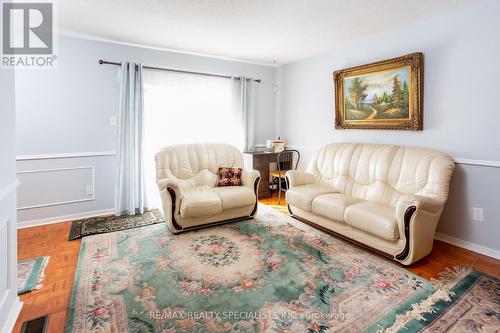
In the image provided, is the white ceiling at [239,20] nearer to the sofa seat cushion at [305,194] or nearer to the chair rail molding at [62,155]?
the chair rail molding at [62,155]

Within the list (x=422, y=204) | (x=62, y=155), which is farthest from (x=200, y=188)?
(x=422, y=204)

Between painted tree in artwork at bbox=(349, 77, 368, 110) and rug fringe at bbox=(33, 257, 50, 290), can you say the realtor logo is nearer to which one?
rug fringe at bbox=(33, 257, 50, 290)

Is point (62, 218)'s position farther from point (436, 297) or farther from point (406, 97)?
point (406, 97)

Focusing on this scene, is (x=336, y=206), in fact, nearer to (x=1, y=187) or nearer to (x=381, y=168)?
(x=381, y=168)

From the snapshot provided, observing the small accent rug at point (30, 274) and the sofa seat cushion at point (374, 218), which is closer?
the small accent rug at point (30, 274)

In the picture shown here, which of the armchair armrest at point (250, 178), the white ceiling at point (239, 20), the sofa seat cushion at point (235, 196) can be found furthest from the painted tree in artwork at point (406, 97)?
the sofa seat cushion at point (235, 196)

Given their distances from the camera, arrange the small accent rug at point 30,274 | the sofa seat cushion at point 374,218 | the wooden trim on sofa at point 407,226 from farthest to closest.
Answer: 1. the sofa seat cushion at point 374,218
2. the wooden trim on sofa at point 407,226
3. the small accent rug at point 30,274

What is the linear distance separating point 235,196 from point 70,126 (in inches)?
96.6

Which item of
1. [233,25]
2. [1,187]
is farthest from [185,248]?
[233,25]

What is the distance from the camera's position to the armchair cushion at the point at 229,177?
3955 millimetres

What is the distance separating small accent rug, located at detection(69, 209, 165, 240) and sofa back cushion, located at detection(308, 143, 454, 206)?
247 cm

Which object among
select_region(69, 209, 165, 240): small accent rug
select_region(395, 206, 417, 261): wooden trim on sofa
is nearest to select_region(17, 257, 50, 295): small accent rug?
select_region(69, 209, 165, 240): small accent rug

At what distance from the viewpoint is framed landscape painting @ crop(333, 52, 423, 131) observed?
10.6ft

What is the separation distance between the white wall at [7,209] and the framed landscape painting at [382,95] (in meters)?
3.77
